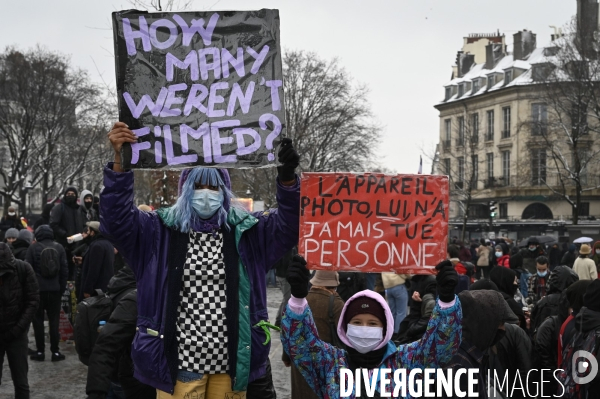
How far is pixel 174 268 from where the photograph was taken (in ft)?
14.4

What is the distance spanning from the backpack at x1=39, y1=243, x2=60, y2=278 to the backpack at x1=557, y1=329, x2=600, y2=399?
7139 millimetres

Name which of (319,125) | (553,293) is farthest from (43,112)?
(553,293)

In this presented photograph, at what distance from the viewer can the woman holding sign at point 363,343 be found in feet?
13.0

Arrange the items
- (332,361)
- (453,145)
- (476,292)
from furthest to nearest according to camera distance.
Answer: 1. (453,145)
2. (476,292)
3. (332,361)

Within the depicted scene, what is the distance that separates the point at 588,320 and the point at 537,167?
58.1 meters

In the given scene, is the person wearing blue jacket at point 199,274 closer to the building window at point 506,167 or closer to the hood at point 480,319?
the hood at point 480,319

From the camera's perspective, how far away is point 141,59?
4762mm

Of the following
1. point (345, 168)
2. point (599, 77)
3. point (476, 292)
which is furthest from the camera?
point (345, 168)

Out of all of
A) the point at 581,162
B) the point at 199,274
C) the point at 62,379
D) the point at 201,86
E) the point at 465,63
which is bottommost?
the point at 62,379

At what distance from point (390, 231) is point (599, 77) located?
3626cm

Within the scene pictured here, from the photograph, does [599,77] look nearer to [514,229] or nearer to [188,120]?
[514,229]

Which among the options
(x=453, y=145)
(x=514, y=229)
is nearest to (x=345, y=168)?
(x=514, y=229)

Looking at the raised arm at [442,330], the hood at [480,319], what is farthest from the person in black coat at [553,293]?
the raised arm at [442,330]

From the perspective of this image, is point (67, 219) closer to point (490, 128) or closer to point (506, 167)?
point (506, 167)
